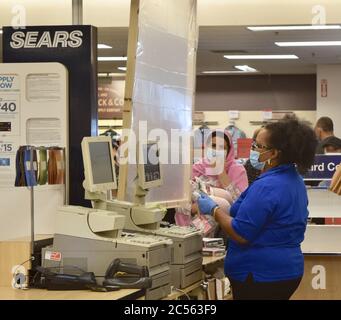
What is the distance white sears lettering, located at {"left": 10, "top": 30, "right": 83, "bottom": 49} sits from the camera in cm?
486

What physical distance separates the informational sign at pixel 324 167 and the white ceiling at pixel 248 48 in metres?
3.51

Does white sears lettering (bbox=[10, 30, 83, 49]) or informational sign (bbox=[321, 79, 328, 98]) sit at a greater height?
informational sign (bbox=[321, 79, 328, 98])

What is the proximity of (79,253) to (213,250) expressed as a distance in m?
1.59

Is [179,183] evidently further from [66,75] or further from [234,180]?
[66,75]

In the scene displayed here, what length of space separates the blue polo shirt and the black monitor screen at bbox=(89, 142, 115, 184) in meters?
0.70

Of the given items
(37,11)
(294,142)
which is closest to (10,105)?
(294,142)

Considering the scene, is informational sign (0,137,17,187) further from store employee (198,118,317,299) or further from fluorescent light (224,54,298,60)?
fluorescent light (224,54,298,60)

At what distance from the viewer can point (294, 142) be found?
13.3ft

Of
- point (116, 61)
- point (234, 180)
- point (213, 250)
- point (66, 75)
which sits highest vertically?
point (116, 61)

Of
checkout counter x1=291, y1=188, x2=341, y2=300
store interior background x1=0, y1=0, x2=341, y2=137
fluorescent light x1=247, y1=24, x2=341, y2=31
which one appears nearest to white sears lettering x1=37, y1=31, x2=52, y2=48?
store interior background x1=0, y1=0, x2=341, y2=137

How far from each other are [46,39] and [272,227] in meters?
1.93

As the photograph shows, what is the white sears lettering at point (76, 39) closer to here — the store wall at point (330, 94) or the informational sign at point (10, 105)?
the informational sign at point (10, 105)

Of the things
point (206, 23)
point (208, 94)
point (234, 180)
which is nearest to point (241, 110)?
point (208, 94)

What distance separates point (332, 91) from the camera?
Result: 12992 mm
